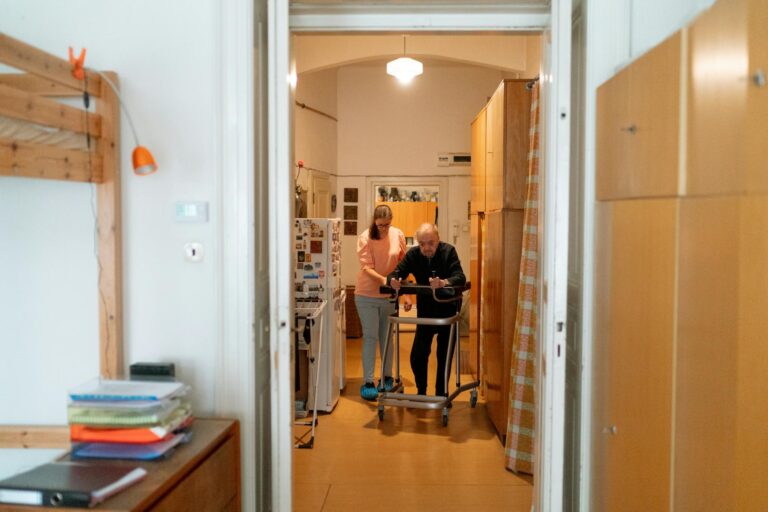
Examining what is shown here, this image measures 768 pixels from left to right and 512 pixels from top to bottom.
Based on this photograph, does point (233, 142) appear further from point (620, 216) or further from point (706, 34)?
point (706, 34)

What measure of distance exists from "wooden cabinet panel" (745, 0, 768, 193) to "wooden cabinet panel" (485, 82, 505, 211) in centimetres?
282

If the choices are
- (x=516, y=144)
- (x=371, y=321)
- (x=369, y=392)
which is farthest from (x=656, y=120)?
(x=369, y=392)

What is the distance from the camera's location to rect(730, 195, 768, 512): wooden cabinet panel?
166 cm

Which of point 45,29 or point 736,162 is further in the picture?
point 45,29

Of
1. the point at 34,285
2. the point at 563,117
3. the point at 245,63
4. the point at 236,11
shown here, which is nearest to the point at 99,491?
the point at 34,285

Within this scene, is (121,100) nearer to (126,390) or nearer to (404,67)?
(126,390)

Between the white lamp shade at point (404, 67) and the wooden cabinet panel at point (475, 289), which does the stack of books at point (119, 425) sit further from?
the white lamp shade at point (404, 67)

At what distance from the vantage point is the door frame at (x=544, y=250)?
2545 millimetres

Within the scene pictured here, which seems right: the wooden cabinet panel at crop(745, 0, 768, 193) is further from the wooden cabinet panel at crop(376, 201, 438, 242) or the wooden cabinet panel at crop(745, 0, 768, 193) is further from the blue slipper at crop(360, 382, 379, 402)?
the wooden cabinet panel at crop(376, 201, 438, 242)

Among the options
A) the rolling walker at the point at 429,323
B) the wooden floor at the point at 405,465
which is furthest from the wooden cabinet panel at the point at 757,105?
the rolling walker at the point at 429,323

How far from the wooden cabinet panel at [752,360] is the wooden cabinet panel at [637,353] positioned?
288 mm

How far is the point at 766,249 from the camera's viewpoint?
5.46 ft

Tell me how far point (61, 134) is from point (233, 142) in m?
0.62

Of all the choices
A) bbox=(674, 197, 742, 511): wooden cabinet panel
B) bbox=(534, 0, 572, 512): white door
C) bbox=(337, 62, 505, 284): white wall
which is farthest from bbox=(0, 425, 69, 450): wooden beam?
bbox=(337, 62, 505, 284): white wall
